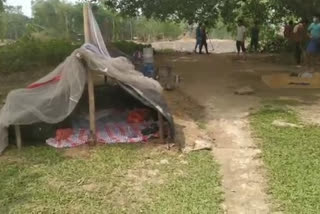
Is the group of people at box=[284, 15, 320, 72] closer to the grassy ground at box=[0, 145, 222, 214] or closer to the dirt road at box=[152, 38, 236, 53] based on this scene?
the grassy ground at box=[0, 145, 222, 214]

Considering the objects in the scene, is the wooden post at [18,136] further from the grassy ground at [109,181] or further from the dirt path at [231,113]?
the dirt path at [231,113]

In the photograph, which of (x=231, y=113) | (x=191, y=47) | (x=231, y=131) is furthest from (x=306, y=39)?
(x=191, y=47)

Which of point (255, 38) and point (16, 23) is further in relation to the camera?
point (16, 23)

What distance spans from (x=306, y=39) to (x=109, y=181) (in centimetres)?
1155

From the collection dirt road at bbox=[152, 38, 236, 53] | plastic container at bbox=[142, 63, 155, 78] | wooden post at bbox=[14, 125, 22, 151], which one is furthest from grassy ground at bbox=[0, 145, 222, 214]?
dirt road at bbox=[152, 38, 236, 53]

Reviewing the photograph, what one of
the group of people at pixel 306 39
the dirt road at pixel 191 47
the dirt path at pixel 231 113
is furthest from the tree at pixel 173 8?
the dirt road at pixel 191 47

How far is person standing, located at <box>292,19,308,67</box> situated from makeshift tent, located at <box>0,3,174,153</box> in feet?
30.3

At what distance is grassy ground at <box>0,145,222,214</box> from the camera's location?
497cm

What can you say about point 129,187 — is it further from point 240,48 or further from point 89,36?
point 240,48

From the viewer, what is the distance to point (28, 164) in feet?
20.5

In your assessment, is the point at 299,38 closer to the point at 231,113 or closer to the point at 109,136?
the point at 231,113

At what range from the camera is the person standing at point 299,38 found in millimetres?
15039

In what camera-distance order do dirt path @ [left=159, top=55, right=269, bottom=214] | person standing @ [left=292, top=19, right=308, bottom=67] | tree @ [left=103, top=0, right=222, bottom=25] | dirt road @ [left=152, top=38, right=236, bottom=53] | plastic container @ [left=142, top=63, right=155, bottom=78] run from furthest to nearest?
dirt road @ [left=152, top=38, right=236, bottom=53] → person standing @ [left=292, top=19, right=308, bottom=67] → tree @ [left=103, top=0, right=222, bottom=25] → plastic container @ [left=142, top=63, right=155, bottom=78] → dirt path @ [left=159, top=55, right=269, bottom=214]

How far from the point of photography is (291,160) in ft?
20.2
